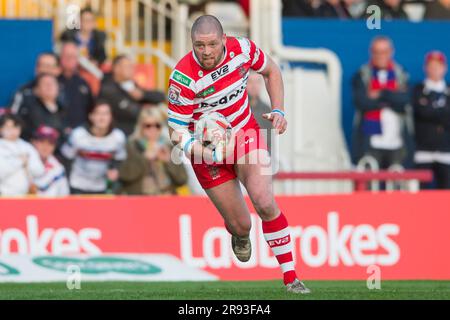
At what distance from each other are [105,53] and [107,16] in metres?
0.81

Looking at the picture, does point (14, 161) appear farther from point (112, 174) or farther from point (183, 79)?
point (183, 79)

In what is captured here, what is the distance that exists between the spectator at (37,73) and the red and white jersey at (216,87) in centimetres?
619

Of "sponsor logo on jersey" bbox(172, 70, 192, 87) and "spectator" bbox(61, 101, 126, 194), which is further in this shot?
"spectator" bbox(61, 101, 126, 194)

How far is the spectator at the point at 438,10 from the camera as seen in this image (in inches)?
863

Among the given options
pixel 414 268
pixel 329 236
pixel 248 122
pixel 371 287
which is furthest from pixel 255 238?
Result: pixel 248 122

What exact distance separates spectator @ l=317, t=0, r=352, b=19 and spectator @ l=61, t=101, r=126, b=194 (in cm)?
479

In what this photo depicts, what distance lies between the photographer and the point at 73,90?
61.8 feet

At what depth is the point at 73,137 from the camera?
709 inches

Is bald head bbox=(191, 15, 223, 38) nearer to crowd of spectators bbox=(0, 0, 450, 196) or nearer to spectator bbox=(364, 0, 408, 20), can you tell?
crowd of spectators bbox=(0, 0, 450, 196)

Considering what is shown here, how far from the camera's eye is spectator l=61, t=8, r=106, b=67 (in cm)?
1933

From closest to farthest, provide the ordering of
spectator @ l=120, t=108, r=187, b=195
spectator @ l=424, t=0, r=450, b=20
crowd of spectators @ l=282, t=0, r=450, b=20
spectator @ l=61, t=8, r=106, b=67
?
spectator @ l=120, t=108, r=187, b=195, spectator @ l=61, t=8, r=106, b=67, crowd of spectators @ l=282, t=0, r=450, b=20, spectator @ l=424, t=0, r=450, b=20

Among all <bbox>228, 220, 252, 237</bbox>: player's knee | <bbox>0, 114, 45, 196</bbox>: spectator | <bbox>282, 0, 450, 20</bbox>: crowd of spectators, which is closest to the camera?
<bbox>228, 220, 252, 237</bbox>: player's knee

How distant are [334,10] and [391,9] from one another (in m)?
0.93

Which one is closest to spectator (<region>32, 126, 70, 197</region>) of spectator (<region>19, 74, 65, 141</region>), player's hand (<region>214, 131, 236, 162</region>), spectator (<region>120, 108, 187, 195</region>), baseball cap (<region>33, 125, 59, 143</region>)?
baseball cap (<region>33, 125, 59, 143</region>)
